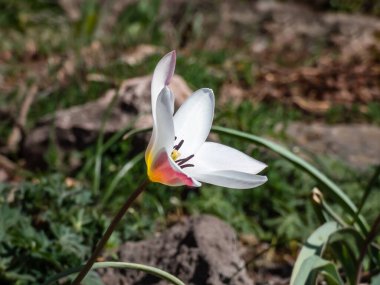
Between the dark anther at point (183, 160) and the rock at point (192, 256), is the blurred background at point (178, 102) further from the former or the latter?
the dark anther at point (183, 160)

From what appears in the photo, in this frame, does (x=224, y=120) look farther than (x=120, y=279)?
Yes

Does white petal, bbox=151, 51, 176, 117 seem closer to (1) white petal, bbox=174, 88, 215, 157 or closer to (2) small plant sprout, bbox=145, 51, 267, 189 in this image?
(2) small plant sprout, bbox=145, 51, 267, 189

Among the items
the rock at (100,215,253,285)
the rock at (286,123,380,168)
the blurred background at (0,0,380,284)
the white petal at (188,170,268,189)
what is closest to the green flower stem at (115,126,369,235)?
the blurred background at (0,0,380,284)

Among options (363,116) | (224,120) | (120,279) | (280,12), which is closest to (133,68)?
(224,120)

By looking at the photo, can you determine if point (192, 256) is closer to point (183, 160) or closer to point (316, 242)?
point (316, 242)

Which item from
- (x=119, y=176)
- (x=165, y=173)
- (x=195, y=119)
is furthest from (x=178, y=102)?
(x=165, y=173)

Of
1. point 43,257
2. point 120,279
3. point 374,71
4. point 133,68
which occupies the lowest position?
point 374,71

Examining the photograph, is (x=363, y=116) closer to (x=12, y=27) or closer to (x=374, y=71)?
(x=374, y=71)
